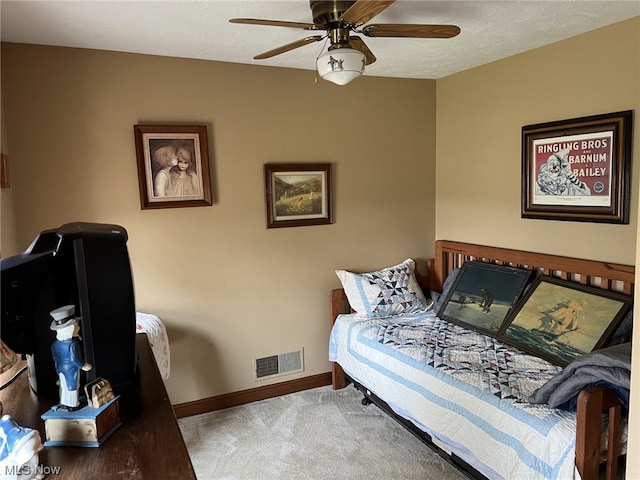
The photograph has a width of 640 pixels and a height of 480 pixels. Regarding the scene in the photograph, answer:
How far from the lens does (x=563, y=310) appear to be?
257 centimetres

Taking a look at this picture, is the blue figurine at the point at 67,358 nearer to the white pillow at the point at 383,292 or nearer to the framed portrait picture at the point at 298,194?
the framed portrait picture at the point at 298,194

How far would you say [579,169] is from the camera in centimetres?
259

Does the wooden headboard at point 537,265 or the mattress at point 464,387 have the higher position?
the wooden headboard at point 537,265

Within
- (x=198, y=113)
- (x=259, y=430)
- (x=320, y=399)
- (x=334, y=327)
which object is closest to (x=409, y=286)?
(x=334, y=327)

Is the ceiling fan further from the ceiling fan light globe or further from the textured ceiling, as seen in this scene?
the textured ceiling

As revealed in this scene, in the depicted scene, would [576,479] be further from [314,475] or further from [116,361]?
[116,361]

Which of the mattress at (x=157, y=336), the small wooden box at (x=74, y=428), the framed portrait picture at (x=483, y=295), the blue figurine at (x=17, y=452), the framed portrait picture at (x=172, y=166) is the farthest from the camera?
the framed portrait picture at (x=483, y=295)

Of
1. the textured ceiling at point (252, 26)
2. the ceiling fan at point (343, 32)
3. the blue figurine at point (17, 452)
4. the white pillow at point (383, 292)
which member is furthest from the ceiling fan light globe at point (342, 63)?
the white pillow at point (383, 292)

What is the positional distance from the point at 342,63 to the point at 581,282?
190cm

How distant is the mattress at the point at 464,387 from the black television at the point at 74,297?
154cm

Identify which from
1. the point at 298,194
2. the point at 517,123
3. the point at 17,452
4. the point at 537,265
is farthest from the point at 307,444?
the point at 517,123

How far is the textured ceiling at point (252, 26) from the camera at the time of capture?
2012mm

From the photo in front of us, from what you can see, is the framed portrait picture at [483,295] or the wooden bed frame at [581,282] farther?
the framed portrait picture at [483,295]

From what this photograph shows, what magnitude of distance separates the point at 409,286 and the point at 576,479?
1794mm
